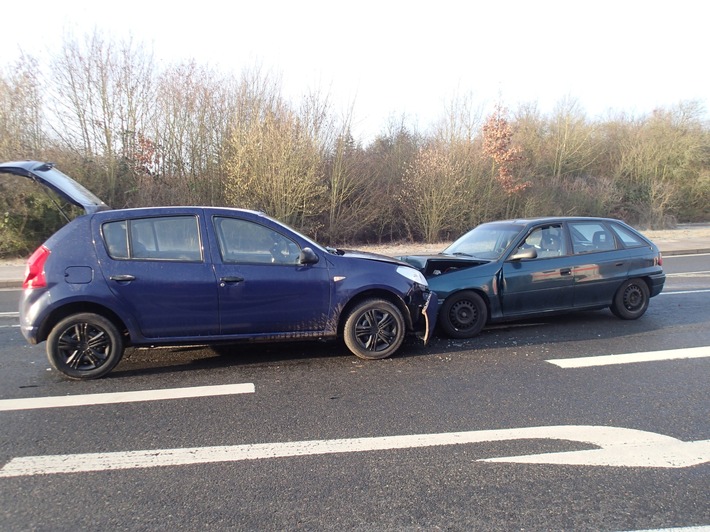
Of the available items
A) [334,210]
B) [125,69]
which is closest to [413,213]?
[334,210]

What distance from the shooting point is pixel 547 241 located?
23.1ft

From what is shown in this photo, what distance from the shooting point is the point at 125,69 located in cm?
1794

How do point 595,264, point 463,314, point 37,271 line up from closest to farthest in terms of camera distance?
point 37,271
point 463,314
point 595,264

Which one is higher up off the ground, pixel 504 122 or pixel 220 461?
pixel 504 122

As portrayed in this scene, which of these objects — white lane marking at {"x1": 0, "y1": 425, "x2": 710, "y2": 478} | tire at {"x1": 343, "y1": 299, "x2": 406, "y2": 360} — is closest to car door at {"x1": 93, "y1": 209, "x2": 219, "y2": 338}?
tire at {"x1": 343, "y1": 299, "x2": 406, "y2": 360}

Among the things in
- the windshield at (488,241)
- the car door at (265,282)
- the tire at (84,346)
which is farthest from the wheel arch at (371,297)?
→ the tire at (84,346)

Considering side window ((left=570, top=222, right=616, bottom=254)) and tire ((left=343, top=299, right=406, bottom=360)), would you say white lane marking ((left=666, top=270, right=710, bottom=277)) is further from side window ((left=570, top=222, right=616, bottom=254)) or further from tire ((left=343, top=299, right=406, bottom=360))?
tire ((left=343, top=299, right=406, bottom=360))

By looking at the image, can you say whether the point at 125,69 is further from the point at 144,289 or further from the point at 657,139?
the point at 657,139

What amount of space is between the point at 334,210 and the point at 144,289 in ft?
52.5

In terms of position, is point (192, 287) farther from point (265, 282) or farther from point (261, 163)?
point (261, 163)

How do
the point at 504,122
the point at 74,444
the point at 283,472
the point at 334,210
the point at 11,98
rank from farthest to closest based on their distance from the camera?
the point at 504,122, the point at 334,210, the point at 11,98, the point at 74,444, the point at 283,472

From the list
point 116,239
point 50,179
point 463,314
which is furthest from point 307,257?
point 50,179

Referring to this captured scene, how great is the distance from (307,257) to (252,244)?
62cm

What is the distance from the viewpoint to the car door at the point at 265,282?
510 centimetres
